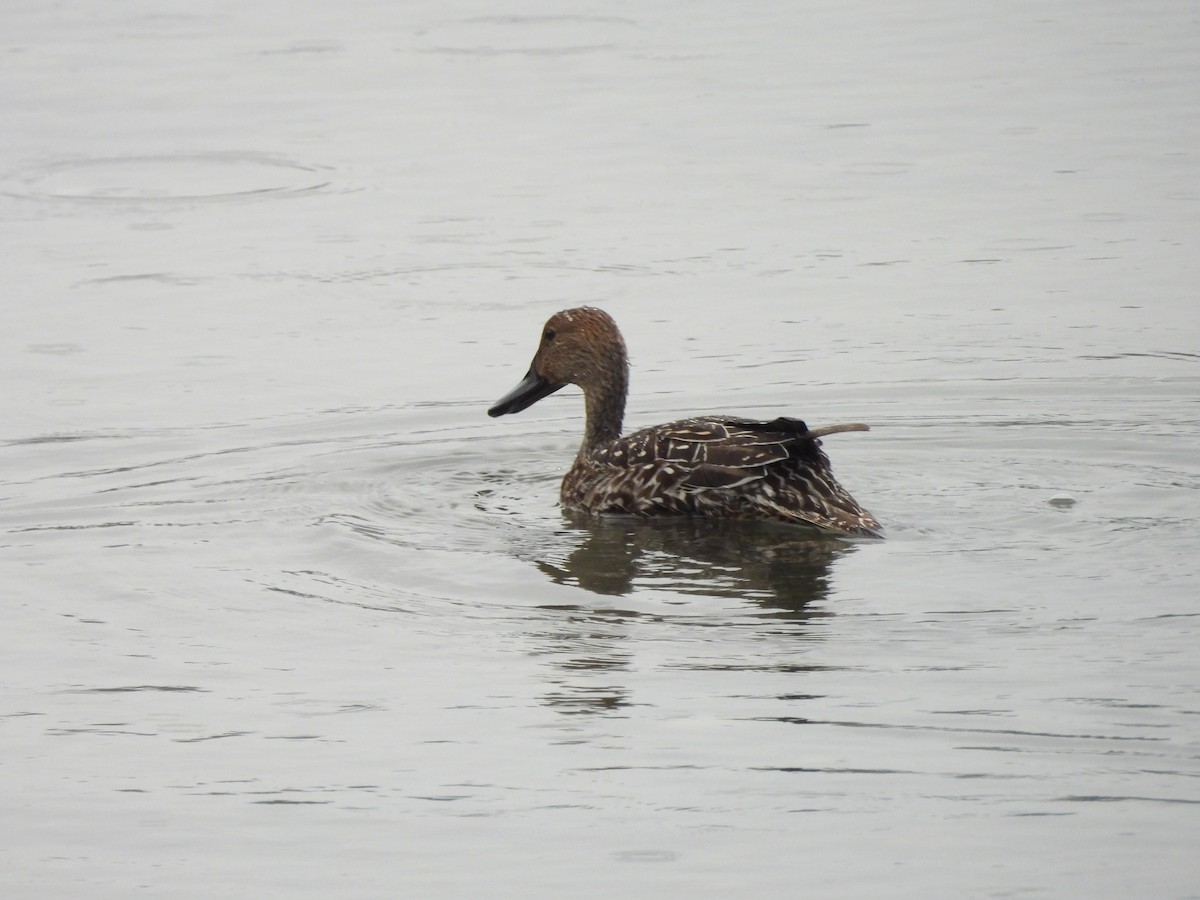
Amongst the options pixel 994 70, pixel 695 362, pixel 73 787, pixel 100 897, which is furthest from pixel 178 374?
pixel 994 70

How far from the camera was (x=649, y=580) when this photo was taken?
8000mm

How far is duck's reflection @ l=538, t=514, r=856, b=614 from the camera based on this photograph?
7.80 m

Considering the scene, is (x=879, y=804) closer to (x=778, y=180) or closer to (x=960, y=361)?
(x=960, y=361)

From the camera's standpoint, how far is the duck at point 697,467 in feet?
28.1

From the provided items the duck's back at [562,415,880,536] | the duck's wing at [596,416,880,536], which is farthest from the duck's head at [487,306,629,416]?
the duck's wing at [596,416,880,536]

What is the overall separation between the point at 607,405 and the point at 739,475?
4.08ft

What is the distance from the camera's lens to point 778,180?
15.1 metres

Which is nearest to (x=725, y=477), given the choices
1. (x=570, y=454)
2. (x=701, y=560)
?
(x=701, y=560)

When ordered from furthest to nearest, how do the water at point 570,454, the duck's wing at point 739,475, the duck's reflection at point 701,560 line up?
1. the duck's wing at point 739,475
2. the duck's reflection at point 701,560
3. the water at point 570,454

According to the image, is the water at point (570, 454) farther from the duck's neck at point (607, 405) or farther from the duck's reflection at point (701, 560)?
the duck's neck at point (607, 405)

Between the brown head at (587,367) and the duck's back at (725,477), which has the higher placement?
the brown head at (587,367)

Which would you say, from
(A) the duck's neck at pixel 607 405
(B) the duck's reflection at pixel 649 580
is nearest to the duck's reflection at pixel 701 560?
(B) the duck's reflection at pixel 649 580

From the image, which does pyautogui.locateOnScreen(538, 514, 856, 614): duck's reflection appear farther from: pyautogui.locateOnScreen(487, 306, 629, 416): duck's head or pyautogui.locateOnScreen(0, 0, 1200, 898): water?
pyautogui.locateOnScreen(487, 306, 629, 416): duck's head

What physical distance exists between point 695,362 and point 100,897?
22.1 feet
